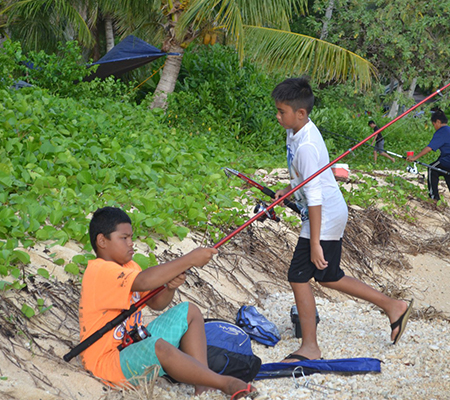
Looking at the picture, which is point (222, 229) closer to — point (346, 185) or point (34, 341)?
point (34, 341)

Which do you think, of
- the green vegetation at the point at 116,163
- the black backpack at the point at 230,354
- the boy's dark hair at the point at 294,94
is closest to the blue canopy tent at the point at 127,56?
the green vegetation at the point at 116,163

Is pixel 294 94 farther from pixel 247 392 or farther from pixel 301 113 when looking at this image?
pixel 247 392

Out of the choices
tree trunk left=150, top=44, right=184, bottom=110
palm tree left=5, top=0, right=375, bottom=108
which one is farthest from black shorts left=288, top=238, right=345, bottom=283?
tree trunk left=150, top=44, right=184, bottom=110

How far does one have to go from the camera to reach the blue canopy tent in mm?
10641

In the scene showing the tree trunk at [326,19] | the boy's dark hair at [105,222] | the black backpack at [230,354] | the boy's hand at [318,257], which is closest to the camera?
the boy's dark hair at [105,222]

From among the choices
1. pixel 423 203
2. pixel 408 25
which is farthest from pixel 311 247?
pixel 408 25

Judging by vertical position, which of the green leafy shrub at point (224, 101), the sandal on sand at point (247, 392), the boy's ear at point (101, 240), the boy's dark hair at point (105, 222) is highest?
the boy's dark hair at point (105, 222)

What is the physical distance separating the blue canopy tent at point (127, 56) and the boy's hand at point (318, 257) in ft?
26.2

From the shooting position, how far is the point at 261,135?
37.9ft

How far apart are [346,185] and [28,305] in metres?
5.57

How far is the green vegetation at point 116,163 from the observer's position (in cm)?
406

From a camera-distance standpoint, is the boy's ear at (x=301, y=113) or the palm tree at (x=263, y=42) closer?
the boy's ear at (x=301, y=113)

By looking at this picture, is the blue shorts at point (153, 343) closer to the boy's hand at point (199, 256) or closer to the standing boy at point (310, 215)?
the boy's hand at point (199, 256)

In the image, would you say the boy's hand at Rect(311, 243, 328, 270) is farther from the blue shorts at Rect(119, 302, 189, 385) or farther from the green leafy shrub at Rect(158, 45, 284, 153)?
the green leafy shrub at Rect(158, 45, 284, 153)
